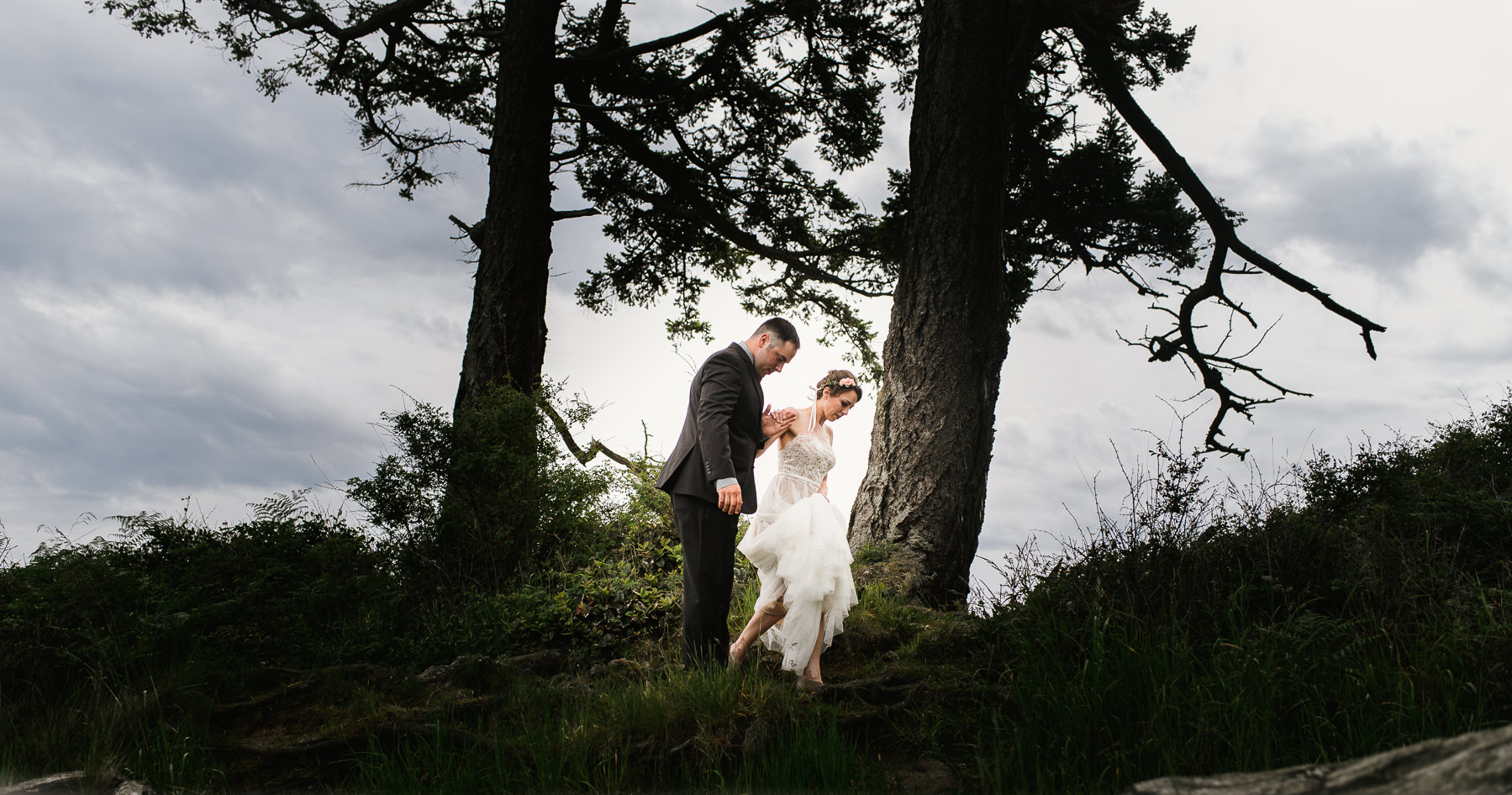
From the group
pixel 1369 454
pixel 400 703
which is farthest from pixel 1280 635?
pixel 400 703

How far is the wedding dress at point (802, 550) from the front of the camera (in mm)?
6109

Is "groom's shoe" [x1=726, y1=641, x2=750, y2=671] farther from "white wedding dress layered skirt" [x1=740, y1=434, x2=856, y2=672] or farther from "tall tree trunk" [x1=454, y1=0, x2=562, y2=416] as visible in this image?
"tall tree trunk" [x1=454, y1=0, x2=562, y2=416]

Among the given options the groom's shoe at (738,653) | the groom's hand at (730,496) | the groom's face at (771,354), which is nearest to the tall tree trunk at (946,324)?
the groom's shoe at (738,653)

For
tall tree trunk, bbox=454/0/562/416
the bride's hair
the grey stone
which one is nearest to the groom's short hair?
the bride's hair

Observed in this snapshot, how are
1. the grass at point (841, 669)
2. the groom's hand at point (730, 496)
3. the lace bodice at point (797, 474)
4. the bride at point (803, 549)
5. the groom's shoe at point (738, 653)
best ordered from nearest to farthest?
the grass at point (841, 669)
the groom's hand at point (730, 496)
the bride at point (803, 549)
the groom's shoe at point (738, 653)
the lace bodice at point (797, 474)

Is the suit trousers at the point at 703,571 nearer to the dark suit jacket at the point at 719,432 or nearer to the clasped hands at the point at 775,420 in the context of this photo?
the dark suit jacket at the point at 719,432

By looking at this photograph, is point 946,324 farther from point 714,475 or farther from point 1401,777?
point 1401,777

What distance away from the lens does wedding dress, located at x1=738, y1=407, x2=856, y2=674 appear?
6.11 metres

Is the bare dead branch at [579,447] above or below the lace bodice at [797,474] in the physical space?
above

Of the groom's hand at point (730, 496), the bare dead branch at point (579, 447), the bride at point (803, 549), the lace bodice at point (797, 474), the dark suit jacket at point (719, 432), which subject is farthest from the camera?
the bare dead branch at point (579, 447)

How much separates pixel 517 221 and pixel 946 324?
233 inches

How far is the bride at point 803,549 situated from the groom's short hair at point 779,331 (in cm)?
48

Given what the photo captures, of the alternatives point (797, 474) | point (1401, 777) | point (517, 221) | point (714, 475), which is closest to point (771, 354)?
point (797, 474)

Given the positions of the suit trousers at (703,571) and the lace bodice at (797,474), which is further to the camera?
the lace bodice at (797,474)
